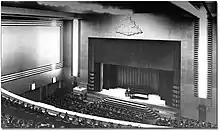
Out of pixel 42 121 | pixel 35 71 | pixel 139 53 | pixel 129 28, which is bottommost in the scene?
pixel 42 121

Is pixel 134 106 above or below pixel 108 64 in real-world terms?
below

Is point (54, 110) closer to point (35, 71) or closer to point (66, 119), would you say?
point (66, 119)

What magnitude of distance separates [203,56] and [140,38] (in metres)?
0.71

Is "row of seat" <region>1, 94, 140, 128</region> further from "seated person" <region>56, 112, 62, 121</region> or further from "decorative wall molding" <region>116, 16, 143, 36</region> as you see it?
"decorative wall molding" <region>116, 16, 143, 36</region>

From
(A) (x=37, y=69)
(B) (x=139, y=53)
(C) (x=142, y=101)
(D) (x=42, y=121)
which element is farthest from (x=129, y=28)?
(D) (x=42, y=121)

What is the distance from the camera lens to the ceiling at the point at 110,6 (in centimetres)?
271

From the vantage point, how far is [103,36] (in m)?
3.21

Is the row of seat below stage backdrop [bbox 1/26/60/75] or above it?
below

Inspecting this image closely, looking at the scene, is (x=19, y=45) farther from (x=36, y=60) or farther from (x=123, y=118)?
(x=123, y=118)

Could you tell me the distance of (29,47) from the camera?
3148 mm

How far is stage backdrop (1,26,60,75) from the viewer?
298 centimetres

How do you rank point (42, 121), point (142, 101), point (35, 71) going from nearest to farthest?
point (42, 121) < point (142, 101) < point (35, 71)

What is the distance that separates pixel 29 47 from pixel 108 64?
35.7 inches

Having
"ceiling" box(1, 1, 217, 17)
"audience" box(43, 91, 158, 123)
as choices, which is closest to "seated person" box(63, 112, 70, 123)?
"audience" box(43, 91, 158, 123)
